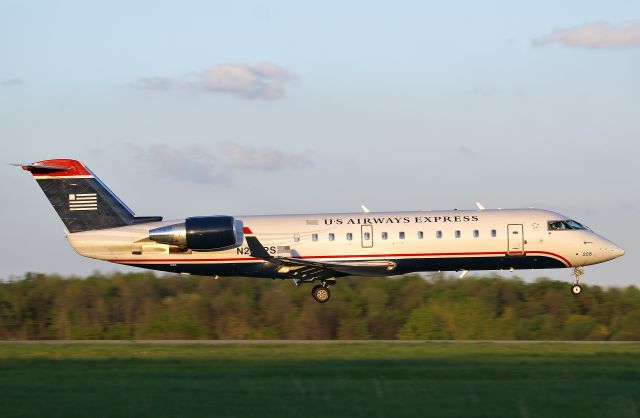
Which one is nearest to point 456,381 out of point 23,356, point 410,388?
point 410,388

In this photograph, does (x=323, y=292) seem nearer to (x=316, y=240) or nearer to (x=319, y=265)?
(x=319, y=265)

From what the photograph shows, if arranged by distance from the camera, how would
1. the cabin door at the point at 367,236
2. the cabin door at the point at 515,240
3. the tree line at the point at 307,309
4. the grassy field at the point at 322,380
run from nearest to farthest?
1. the grassy field at the point at 322,380
2. the cabin door at the point at 515,240
3. the cabin door at the point at 367,236
4. the tree line at the point at 307,309

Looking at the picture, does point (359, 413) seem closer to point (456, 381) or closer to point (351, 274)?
point (456, 381)

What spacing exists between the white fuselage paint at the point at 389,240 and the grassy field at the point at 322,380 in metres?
4.80

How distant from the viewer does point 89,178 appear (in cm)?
3238

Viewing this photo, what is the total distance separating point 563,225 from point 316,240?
771 centimetres

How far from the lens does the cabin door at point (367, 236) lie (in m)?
30.8

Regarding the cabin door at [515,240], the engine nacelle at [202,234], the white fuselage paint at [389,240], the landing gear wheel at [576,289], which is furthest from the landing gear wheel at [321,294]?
the landing gear wheel at [576,289]

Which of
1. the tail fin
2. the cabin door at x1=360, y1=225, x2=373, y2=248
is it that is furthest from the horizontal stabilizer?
the cabin door at x1=360, y1=225, x2=373, y2=248

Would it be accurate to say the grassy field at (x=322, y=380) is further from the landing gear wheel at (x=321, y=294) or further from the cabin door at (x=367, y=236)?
the landing gear wheel at (x=321, y=294)

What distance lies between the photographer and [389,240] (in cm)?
3064

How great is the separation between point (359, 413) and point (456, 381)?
167 inches

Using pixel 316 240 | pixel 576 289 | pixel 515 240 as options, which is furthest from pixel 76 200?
pixel 576 289

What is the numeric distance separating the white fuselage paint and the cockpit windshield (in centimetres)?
14
